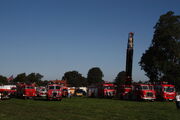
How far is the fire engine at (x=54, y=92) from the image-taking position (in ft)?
126

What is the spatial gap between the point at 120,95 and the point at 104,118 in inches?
1343

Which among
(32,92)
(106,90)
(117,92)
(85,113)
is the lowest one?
(85,113)

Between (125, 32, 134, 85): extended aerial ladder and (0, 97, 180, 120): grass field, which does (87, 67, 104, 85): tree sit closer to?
(125, 32, 134, 85): extended aerial ladder

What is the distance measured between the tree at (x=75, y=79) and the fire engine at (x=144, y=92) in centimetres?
11608

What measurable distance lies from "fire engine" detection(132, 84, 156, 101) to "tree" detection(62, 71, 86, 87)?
116m

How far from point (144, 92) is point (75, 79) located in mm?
120938

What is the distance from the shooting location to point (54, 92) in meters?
38.5

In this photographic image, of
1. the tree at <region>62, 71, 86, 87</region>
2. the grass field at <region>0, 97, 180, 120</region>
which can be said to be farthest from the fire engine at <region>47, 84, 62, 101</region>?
the tree at <region>62, 71, 86, 87</region>

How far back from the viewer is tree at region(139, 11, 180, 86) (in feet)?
195

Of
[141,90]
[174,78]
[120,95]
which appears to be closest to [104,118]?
[141,90]

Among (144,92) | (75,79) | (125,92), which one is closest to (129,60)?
(125,92)

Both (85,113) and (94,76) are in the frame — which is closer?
(85,113)

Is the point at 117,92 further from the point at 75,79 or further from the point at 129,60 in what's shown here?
the point at 75,79

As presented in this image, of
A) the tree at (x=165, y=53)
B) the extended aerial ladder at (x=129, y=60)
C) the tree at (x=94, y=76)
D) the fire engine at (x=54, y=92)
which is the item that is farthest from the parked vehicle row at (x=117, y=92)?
the tree at (x=94, y=76)
